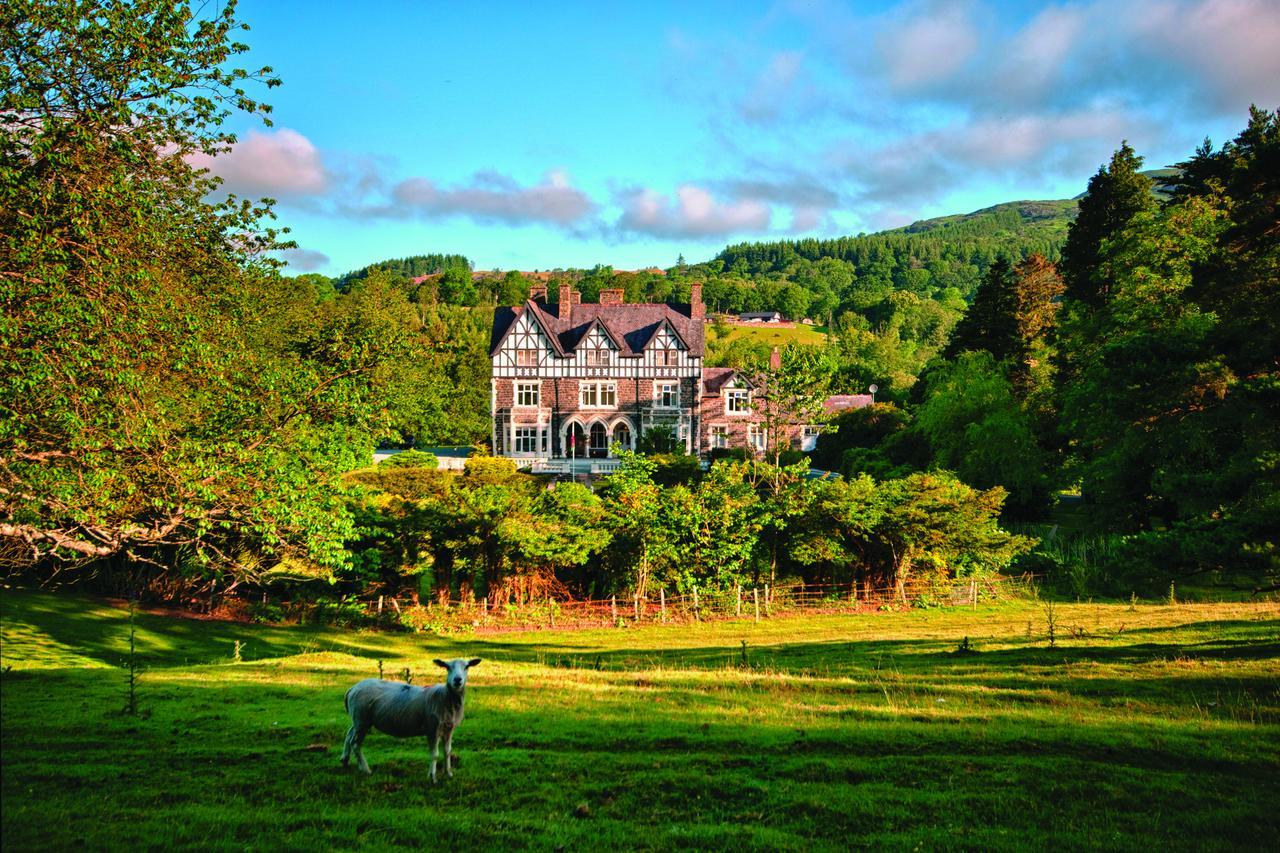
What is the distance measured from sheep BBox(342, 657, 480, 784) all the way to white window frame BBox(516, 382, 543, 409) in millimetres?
46080

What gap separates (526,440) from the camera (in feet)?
176

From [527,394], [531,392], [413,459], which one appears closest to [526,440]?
[527,394]

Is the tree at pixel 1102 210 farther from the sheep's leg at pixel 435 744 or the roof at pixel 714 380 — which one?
the sheep's leg at pixel 435 744

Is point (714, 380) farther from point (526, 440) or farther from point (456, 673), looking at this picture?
point (456, 673)

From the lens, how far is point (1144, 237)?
1154 inches

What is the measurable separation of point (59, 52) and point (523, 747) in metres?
11.4

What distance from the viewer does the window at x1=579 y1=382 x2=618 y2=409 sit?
53906 millimetres

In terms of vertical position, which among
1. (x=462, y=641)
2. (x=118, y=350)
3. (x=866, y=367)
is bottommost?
(x=462, y=641)

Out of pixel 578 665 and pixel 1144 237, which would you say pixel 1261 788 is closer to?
pixel 578 665

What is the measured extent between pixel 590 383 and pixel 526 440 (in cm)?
615

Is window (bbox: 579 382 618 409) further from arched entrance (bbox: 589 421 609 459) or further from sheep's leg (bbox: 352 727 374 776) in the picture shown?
sheep's leg (bbox: 352 727 374 776)

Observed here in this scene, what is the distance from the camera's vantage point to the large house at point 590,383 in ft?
175

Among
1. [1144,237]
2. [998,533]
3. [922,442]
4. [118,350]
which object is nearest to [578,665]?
[118,350]

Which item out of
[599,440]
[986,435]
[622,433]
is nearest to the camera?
[986,435]
